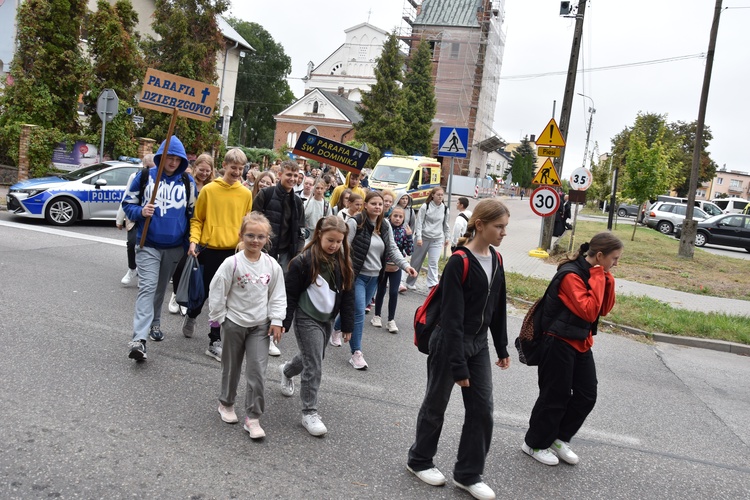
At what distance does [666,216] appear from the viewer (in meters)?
34.6

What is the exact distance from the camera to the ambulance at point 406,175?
24.3 metres

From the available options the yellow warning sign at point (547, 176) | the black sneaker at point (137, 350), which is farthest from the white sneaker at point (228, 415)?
the yellow warning sign at point (547, 176)

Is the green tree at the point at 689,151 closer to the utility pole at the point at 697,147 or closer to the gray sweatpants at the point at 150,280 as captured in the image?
the utility pole at the point at 697,147

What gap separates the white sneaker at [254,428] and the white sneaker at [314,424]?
32 centimetres

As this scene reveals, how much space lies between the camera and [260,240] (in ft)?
14.1

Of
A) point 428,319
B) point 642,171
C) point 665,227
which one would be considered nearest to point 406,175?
point 642,171

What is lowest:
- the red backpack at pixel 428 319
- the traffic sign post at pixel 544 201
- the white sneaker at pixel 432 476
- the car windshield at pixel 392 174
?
the white sneaker at pixel 432 476

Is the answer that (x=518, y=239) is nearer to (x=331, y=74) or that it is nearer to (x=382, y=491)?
(x=382, y=491)

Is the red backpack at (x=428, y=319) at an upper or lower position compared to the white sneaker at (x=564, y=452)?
upper

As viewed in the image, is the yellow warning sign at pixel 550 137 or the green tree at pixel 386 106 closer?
the yellow warning sign at pixel 550 137

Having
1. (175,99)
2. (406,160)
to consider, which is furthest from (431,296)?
(406,160)

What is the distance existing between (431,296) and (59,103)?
19946mm

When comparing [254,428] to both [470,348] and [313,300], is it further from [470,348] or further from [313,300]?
[470,348]

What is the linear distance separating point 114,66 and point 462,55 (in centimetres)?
4826
